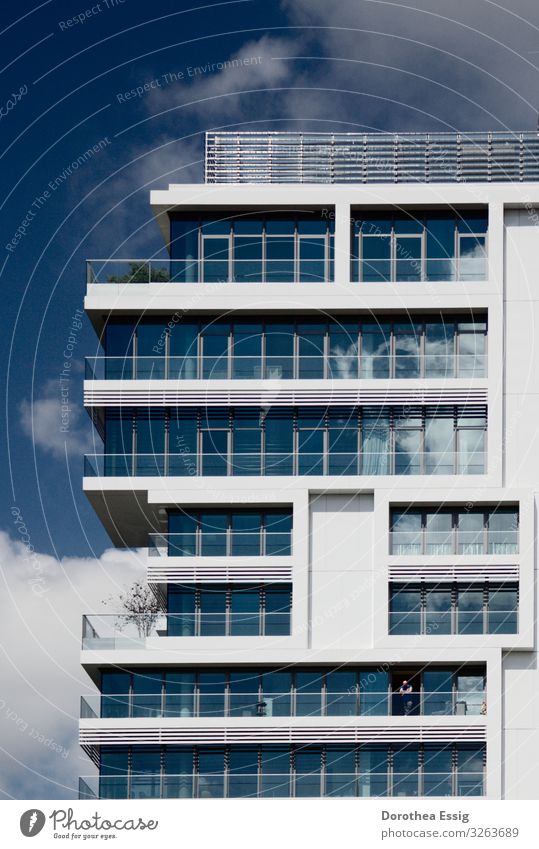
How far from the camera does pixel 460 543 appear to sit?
2955 inches

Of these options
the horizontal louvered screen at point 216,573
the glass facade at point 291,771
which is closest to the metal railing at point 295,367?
the horizontal louvered screen at point 216,573

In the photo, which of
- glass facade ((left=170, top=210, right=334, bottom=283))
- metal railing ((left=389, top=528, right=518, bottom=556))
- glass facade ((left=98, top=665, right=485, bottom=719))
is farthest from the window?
glass facade ((left=170, top=210, right=334, bottom=283))

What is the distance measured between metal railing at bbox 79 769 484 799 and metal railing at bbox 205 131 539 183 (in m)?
22.3

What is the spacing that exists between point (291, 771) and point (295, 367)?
14.7 m

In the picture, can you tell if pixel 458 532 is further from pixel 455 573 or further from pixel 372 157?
pixel 372 157

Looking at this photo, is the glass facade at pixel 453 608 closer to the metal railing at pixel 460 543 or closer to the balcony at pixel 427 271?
the metal railing at pixel 460 543

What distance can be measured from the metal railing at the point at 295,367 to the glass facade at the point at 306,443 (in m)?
1.28

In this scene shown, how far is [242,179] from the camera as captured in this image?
259ft

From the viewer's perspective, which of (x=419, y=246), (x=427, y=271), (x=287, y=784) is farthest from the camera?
(x=419, y=246)

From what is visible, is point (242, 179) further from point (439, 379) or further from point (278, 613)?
point (278, 613)

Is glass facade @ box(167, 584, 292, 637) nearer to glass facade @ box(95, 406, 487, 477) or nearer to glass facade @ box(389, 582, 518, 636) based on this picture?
glass facade @ box(389, 582, 518, 636)

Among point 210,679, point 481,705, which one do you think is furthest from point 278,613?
point 481,705

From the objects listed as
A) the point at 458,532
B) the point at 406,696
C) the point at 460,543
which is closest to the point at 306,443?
the point at 458,532
